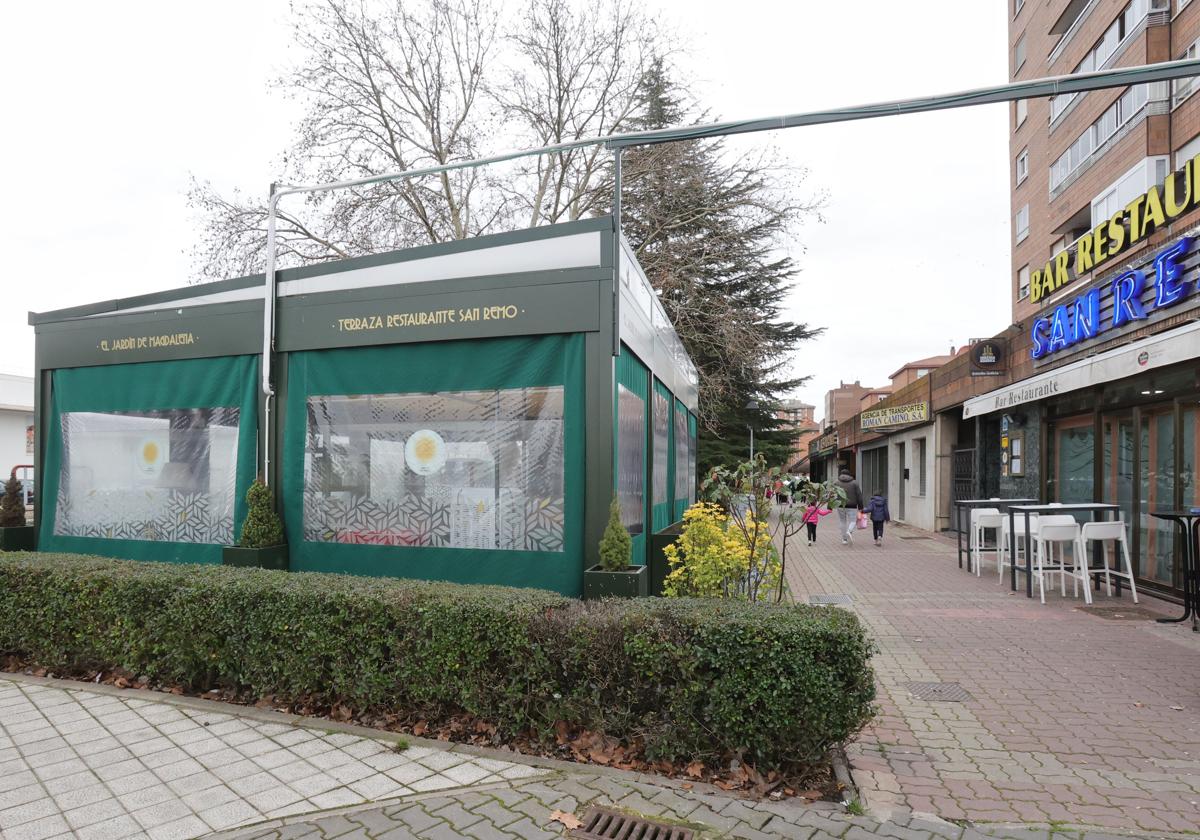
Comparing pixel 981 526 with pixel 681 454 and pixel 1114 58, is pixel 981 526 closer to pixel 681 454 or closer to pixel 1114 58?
pixel 681 454

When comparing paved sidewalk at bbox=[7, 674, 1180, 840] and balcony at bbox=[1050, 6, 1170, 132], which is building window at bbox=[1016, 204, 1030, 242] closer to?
balcony at bbox=[1050, 6, 1170, 132]

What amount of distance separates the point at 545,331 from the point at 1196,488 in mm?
7559

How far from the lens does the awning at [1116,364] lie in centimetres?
749

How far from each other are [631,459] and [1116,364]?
609cm

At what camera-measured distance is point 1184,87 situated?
14.8m

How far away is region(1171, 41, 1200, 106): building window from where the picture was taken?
14453 mm

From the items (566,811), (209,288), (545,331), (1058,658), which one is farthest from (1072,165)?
(566,811)

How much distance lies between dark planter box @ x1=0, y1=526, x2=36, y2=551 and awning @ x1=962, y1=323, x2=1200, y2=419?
42.1 ft

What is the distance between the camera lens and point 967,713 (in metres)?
4.75

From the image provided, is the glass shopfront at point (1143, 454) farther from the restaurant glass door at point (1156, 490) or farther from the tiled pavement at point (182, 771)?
the tiled pavement at point (182, 771)

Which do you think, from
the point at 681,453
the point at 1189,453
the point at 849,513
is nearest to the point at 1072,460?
the point at 1189,453

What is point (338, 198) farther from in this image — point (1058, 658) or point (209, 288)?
point (1058, 658)

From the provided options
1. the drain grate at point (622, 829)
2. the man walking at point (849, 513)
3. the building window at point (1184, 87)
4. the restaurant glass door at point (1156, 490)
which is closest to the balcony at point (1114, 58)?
the building window at point (1184, 87)

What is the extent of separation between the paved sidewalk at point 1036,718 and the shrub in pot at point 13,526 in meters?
9.55
